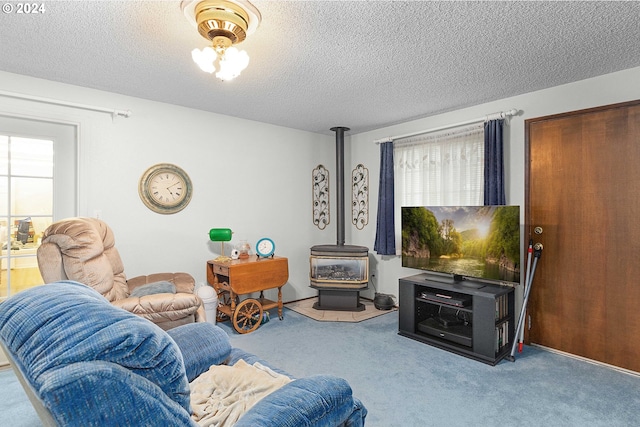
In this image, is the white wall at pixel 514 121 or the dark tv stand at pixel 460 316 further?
the dark tv stand at pixel 460 316

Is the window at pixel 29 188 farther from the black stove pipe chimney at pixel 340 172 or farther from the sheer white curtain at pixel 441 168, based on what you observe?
the sheer white curtain at pixel 441 168

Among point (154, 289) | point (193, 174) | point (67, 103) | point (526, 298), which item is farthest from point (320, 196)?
point (67, 103)

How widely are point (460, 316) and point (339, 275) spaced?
1.39 m

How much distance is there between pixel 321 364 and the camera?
9.05 feet

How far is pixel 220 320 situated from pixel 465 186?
3.04 meters

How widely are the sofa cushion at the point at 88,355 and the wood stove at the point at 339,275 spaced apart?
3.25m

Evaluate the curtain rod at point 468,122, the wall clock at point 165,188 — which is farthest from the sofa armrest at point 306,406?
the curtain rod at point 468,122

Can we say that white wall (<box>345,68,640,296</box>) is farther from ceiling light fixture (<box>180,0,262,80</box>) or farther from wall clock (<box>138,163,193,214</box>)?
ceiling light fixture (<box>180,0,262,80</box>)

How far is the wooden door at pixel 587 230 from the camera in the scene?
2682mm

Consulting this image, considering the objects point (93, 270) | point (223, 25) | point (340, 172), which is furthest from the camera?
point (340, 172)

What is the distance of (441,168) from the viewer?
393 centimetres

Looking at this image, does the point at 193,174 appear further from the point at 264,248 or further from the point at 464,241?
the point at 464,241

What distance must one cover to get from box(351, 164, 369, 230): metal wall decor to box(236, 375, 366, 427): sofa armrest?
12.1ft

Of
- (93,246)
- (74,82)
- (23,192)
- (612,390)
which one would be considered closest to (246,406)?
(93,246)
